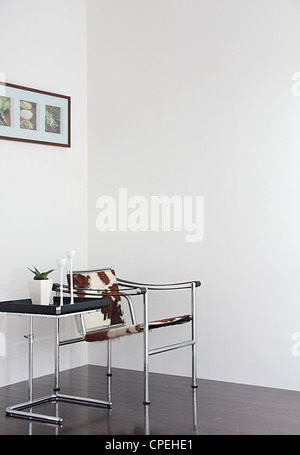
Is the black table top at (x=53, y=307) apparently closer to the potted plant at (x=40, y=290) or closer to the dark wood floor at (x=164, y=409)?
the potted plant at (x=40, y=290)

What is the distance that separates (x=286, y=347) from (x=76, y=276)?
1.37 m

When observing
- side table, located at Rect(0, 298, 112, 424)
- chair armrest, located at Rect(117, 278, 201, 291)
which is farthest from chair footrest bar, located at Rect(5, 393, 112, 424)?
chair armrest, located at Rect(117, 278, 201, 291)

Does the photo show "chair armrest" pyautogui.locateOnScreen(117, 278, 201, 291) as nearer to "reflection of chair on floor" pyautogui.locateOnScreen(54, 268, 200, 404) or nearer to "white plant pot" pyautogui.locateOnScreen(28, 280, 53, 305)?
"reflection of chair on floor" pyautogui.locateOnScreen(54, 268, 200, 404)

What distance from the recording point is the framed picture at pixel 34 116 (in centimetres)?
426

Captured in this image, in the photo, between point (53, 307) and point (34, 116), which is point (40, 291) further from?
point (34, 116)

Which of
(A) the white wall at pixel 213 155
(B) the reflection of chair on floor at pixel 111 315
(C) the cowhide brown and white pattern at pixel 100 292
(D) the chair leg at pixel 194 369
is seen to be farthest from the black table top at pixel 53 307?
(A) the white wall at pixel 213 155

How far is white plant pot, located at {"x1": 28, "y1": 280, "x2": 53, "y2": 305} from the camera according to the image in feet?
12.4

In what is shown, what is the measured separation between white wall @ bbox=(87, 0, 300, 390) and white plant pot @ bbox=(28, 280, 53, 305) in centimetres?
106

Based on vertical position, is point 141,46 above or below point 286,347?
above
